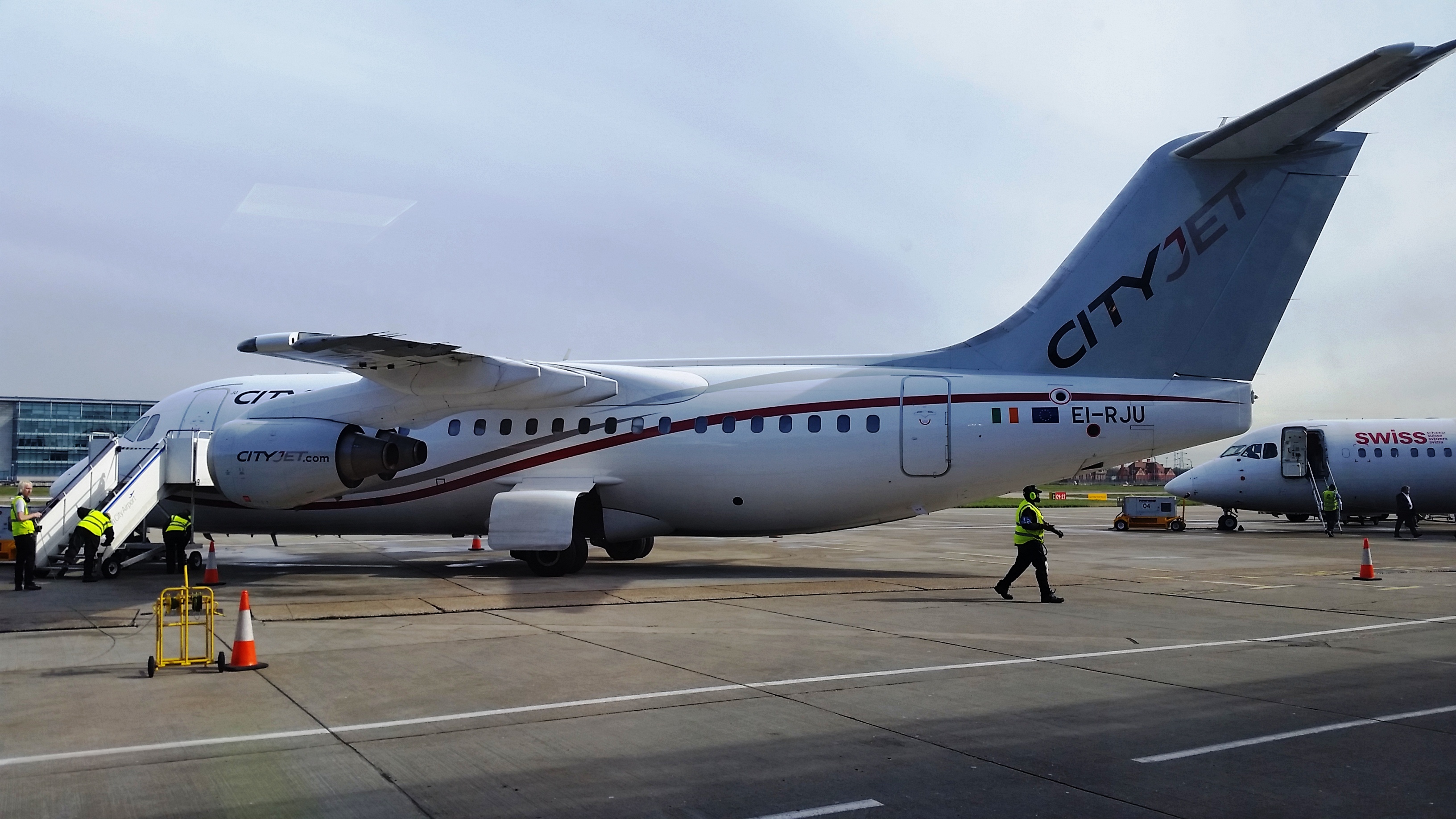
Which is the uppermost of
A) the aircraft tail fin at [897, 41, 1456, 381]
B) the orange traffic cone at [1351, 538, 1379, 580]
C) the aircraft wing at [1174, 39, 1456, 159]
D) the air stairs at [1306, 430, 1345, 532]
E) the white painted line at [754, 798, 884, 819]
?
the aircraft wing at [1174, 39, 1456, 159]

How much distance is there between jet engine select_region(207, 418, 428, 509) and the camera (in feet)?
52.9

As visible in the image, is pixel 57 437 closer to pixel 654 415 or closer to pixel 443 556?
pixel 443 556

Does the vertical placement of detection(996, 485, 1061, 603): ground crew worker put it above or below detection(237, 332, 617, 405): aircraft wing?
below

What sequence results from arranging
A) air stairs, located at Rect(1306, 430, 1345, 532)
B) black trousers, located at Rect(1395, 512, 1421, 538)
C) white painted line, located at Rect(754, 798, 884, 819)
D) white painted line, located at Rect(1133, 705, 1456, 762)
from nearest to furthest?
white painted line, located at Rect(754, 798, 884, 819), white painted line, located at Rect(1133, 705, 1456, 762), black trousers, located at Rect(1395, 512, 1421, 538), air stairs, located at Rect(1306, 430, 1345, 532)

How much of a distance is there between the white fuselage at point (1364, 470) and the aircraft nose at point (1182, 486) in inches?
44.7

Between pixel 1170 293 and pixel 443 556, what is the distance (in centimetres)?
1483

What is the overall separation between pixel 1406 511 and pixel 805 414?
22.5m

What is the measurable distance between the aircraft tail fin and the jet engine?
997cm

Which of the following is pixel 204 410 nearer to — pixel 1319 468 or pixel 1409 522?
pixel 1319 468

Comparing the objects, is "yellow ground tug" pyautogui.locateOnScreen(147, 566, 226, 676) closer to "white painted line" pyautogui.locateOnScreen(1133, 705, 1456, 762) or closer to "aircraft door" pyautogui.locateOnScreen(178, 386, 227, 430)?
"white painted line" pyautogui.locateOnScreen(1133, 705, 1456, 762)

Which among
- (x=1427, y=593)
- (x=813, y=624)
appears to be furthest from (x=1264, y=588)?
(x=813, y=624)

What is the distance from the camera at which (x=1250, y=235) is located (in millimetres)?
15336

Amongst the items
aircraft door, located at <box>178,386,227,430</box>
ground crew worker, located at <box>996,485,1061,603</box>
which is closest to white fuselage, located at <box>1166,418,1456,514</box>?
ground crew worker, located at <box>996,485,1061,603</box>

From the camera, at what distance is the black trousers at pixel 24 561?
49.2ft
